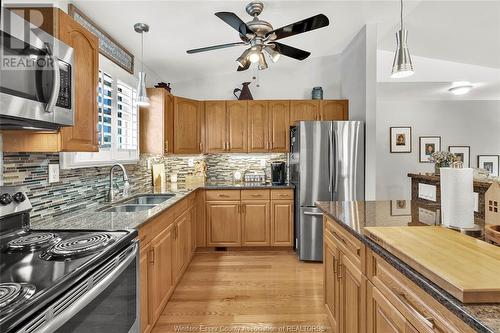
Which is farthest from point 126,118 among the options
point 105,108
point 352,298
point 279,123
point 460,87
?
point 460,87

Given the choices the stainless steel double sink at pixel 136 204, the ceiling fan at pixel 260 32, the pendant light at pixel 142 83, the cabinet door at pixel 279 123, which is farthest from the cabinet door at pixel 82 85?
the cabinet door at pixel 279 123

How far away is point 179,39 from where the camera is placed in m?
3.21

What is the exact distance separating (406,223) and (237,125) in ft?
10.1

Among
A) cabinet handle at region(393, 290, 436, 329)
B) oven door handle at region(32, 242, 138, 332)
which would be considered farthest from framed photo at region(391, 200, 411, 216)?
oven door handle at region(32, 242, 138, 332)

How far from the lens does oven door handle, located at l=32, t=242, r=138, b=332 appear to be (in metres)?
0.96

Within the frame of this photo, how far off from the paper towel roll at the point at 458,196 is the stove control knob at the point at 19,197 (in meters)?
2.20

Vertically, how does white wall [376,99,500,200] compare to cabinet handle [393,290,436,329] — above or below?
above

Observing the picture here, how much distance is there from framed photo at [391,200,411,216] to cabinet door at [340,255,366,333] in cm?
48

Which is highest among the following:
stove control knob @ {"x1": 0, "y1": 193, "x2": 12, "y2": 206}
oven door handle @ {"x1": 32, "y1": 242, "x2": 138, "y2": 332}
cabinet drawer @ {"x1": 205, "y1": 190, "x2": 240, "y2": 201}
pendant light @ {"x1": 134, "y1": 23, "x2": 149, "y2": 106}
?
pendant light @ {"x1": 134, "y1": 23, "x2": 149, "y2": 106}

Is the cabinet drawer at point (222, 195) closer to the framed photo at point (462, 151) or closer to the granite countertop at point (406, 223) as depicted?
the granite countertop at point (406, 223)

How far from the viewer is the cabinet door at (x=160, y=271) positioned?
6.88 ft

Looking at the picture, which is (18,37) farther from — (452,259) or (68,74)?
(452,259)

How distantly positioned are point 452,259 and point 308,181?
263 centimetres

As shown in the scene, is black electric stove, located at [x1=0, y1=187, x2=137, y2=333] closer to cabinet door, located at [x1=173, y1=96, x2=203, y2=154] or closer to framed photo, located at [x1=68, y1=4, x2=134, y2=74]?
framed photo, located at [x1=68, y1=4, x2=134, y2=74]
